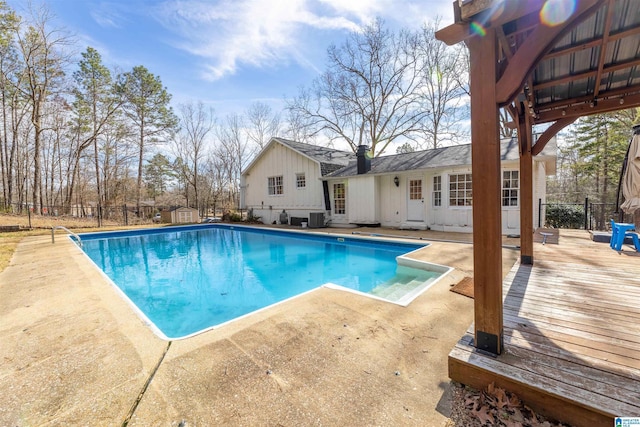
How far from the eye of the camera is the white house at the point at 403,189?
8758mm

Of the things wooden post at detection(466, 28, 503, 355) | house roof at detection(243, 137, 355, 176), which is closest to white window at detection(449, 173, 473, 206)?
house roof at detection(243, 137, 355, 176)

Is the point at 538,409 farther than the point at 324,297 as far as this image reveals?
No

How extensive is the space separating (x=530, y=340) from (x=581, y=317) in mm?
847

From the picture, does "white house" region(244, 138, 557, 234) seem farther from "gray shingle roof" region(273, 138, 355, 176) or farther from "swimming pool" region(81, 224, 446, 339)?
"swimming pool" region(81, 224, 446, 339)

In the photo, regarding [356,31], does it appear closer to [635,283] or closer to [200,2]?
[200,2]

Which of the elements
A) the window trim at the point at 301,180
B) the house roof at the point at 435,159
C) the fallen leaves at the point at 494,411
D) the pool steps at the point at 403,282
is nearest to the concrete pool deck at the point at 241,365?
the fallen leaves at the point at 494,411

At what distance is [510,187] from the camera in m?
8.61

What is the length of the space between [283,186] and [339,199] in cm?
363

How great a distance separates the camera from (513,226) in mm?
8539

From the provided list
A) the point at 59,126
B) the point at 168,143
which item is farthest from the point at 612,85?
the point at 59,126

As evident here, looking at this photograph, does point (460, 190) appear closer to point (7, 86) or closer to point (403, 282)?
point (403, 282)

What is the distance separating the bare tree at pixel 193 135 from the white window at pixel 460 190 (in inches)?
802

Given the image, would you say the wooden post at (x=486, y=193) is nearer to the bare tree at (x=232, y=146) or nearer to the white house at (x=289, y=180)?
the white house at (x=289, y=180)

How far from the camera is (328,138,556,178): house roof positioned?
871cm
